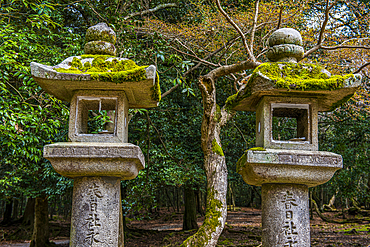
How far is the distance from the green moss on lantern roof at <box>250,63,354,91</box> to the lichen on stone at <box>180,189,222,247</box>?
278cm

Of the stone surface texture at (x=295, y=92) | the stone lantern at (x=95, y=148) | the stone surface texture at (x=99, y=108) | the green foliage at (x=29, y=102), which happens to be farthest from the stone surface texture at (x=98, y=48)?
the stone surface texture at (x=295, y=92)

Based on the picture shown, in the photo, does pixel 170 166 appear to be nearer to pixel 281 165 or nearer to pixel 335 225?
pixel 281 165

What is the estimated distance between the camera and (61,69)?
11.0 feet

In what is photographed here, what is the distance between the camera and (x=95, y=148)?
3.21 metres

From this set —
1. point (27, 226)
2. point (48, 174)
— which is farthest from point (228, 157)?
point (27, 226)

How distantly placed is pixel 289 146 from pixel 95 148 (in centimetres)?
206

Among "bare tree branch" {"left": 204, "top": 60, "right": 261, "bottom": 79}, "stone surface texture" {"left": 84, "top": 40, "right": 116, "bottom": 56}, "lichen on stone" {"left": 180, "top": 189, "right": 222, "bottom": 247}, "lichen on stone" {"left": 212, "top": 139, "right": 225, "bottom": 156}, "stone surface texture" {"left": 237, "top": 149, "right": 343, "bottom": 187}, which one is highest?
"bare tree branch" {"left": 204, "top": 60, "right": 261, "bottom": 79}

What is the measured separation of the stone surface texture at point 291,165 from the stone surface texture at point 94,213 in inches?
59.2

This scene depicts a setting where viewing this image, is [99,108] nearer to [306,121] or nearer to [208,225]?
[306,121]

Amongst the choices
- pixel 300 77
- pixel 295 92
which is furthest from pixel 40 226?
pixel 300 77

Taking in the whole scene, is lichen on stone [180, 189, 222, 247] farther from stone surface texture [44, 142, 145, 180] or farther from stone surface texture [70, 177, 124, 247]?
stone surface texture [44, 142, 145, 180]

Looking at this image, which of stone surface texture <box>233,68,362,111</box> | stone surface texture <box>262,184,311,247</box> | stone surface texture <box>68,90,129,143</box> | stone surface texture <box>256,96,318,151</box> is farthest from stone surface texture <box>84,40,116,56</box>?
stone surface texture <box>262,184,311,247</box>

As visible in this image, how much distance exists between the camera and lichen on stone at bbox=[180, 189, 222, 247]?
519 cm

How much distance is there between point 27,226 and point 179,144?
291 inches
